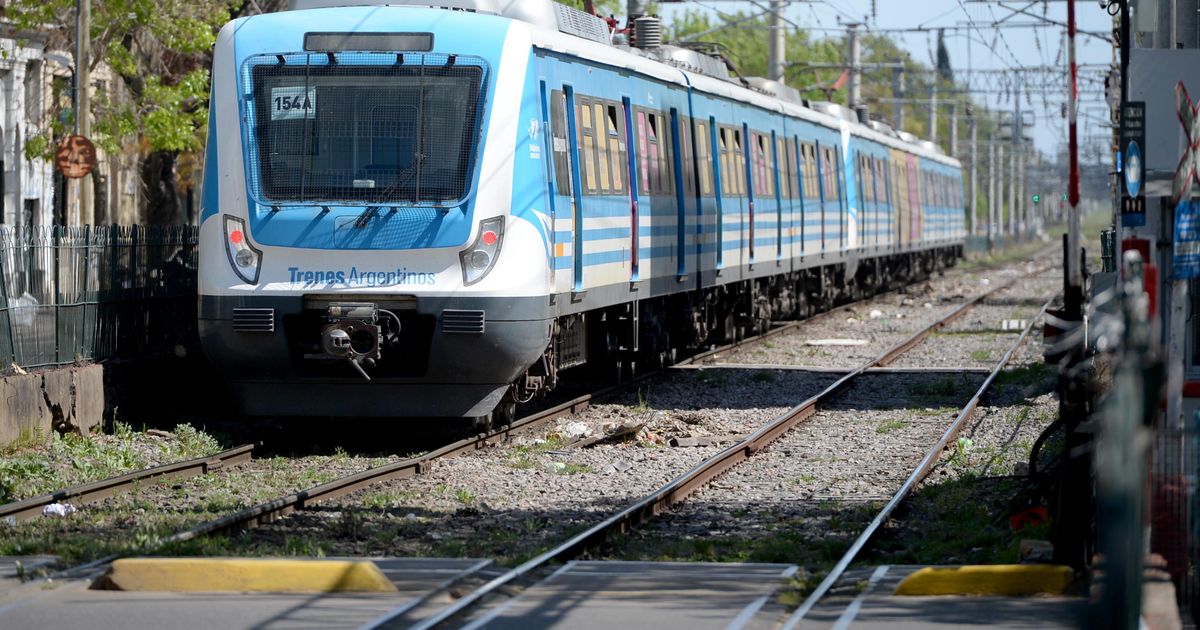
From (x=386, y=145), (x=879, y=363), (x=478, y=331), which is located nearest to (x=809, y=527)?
(x=478, y=331)

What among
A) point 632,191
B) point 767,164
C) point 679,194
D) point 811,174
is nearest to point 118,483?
point 632,191

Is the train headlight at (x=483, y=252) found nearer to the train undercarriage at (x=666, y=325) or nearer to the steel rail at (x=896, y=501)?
the train undercarriage at (x=666, y=325)

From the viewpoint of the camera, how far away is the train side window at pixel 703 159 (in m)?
20.6

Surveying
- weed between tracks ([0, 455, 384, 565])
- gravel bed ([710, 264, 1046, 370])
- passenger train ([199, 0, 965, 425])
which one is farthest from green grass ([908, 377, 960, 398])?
weed between tracks ([0, 455, 384, 565])

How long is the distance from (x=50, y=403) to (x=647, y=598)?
24.0 ft

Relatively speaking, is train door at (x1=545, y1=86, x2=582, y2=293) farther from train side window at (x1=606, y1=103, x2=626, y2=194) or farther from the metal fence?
the metal fence

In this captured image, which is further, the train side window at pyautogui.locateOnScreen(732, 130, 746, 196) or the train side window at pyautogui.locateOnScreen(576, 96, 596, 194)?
the train side window at pyautogui.locateOnScreen(732, 130, 746, 196)

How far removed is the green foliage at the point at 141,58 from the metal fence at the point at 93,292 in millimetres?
7077

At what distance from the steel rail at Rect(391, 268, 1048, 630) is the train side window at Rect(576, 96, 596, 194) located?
8.41ft

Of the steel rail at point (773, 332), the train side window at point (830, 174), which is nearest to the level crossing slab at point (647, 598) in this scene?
the steel rail at point (773, 332)

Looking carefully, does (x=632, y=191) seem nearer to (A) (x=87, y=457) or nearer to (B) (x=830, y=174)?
(A) (x=87, y=457)

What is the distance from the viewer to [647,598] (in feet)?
27.2

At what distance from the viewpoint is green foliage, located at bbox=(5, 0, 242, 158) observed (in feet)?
79.5

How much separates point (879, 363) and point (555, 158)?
28.8 feet
